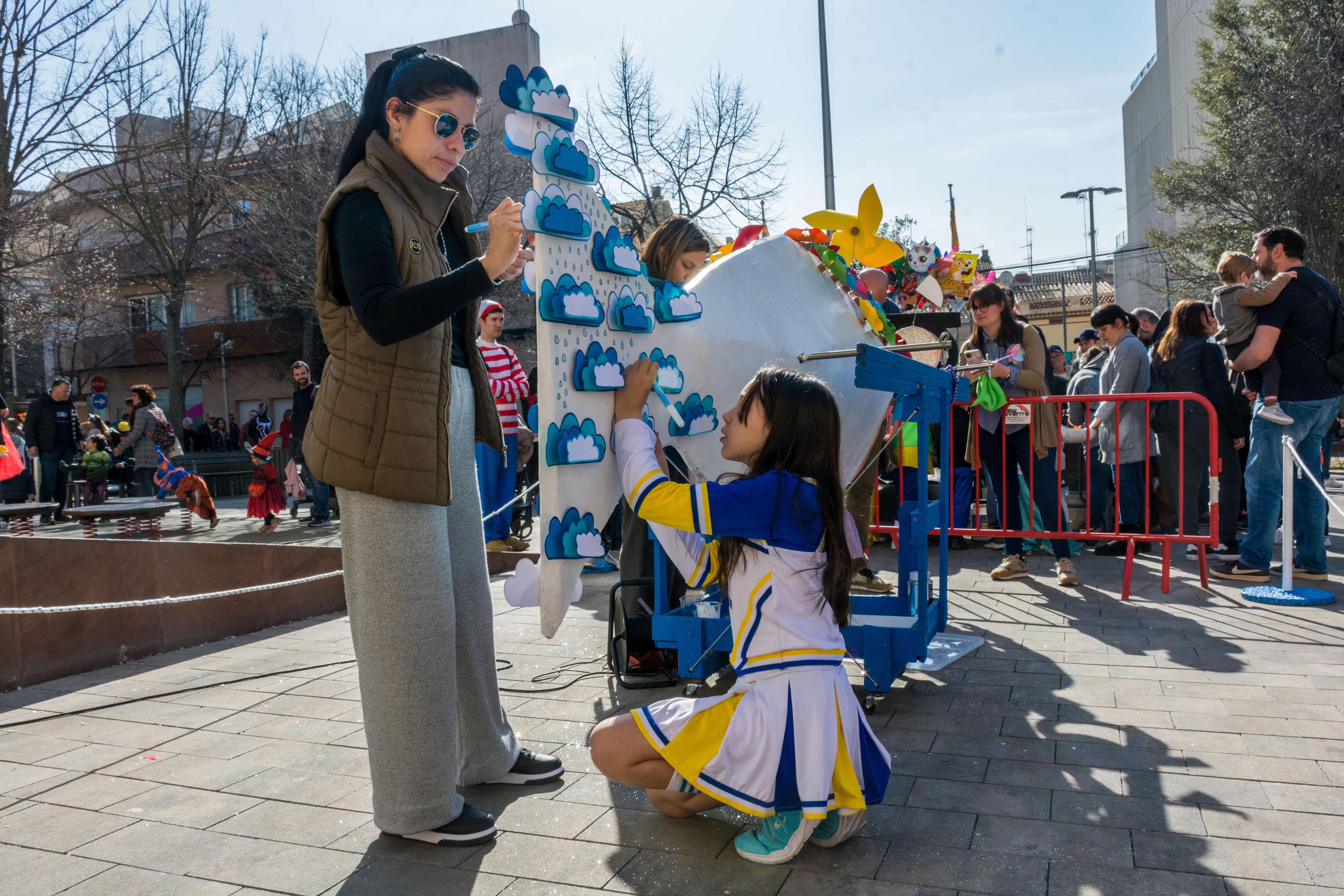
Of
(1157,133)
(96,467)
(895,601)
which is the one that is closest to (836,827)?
(895,601)

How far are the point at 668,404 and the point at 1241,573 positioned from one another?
475 cm

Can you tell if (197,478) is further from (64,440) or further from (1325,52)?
(1325,52)

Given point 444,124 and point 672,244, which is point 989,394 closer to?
point 672,244

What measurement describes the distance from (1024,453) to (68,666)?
558cm

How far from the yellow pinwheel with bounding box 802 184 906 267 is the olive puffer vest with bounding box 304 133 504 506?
2446mm

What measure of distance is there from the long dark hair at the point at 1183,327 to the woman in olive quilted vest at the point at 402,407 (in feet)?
19.7

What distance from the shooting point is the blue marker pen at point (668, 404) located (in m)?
2.86

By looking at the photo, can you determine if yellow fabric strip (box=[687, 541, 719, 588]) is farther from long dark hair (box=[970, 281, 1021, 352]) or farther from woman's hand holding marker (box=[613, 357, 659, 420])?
long dark hair (box=[970, 281, 1021, 352])

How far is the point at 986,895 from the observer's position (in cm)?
224

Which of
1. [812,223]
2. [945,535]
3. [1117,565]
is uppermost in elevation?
[812,223]

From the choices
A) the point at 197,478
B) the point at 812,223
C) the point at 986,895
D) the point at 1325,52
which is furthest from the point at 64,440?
the point at 1325,52

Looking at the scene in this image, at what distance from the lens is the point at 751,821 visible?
9.02ft

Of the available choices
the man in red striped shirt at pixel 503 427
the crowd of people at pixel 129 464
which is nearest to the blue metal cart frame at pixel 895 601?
the man in red striped shirt at pixel 503 427

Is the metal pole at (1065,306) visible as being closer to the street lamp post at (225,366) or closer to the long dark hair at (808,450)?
the street lamp post at (225,366)
